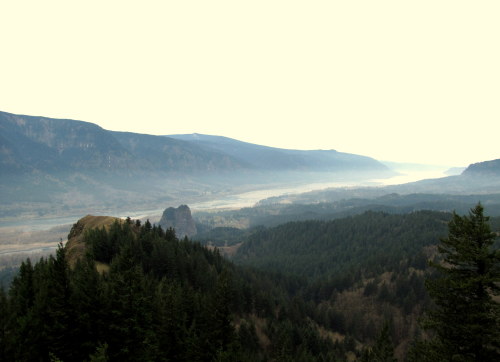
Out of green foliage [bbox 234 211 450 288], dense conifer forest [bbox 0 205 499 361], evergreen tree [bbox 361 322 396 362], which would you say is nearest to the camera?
dense conifer forest [bbox 0 205 499 361]

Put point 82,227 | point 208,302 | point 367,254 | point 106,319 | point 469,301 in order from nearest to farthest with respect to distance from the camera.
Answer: point 469,301 < point 106,319 < point 208,302 < point 82,227 < point 367,254

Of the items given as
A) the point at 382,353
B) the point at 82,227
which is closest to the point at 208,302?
the point at 382,353

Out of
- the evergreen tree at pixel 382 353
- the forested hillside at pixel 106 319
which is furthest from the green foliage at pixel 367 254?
the forested hillside at pixel 106 319

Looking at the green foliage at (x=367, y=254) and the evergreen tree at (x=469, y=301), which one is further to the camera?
the green foliage at (x=367, y=254)

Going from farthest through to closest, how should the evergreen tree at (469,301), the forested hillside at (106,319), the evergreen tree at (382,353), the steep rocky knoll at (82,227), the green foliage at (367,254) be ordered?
the green foliage at (367,254)
the steep rocky knoll at (82,227)
the evergreen tree at (382,353)
the forested hillside at (106,319)
the evergreen tree at (469,301)

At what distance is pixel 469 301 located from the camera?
61.5 feet

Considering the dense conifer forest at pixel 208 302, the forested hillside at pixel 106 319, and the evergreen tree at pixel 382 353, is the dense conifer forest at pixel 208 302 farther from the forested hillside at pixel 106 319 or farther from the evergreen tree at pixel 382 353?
the evergreen tree at pixel 382 353

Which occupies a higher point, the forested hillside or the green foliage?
the forested hillside

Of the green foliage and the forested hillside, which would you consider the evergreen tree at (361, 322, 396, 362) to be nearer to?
the forested hillside

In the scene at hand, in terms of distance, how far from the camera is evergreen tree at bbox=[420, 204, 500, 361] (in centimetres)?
1791

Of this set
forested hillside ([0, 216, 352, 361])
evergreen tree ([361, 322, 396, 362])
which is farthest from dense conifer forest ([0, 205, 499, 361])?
evergreen tree ([361, 322, 396, 362])

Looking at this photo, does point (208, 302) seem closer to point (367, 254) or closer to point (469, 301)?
point (469, 301)

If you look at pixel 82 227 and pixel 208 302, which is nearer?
pixel 208 302

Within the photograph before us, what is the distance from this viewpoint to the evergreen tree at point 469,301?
17906 mm
